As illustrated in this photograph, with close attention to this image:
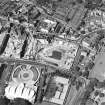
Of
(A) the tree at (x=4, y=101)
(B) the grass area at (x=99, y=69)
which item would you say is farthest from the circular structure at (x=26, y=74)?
(B) the grass area at (x=99, y=69)

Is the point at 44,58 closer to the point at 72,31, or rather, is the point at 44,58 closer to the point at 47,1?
the point at 72,31

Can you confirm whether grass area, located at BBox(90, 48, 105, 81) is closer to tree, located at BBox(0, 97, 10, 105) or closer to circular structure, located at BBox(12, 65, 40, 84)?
circular structure, located at BBox(12, 65, 40, 84)

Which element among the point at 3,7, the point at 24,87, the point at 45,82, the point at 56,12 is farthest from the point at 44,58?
the point at 3,7

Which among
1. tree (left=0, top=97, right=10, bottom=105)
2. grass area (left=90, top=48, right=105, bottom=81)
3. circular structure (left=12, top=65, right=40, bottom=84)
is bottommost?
tree (left=0, top=97, right=10, bottom=105)

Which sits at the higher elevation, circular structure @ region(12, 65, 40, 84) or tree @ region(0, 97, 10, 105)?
circular structure @ region(12, 65, 40, 84)

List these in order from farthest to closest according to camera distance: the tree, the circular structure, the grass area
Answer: the grass area → the circular structure → the tree

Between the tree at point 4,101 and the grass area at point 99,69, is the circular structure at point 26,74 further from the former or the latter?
the grass area at point 99,69

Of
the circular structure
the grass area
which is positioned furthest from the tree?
the grass area

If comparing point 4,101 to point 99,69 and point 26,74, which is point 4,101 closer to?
point 26,74
